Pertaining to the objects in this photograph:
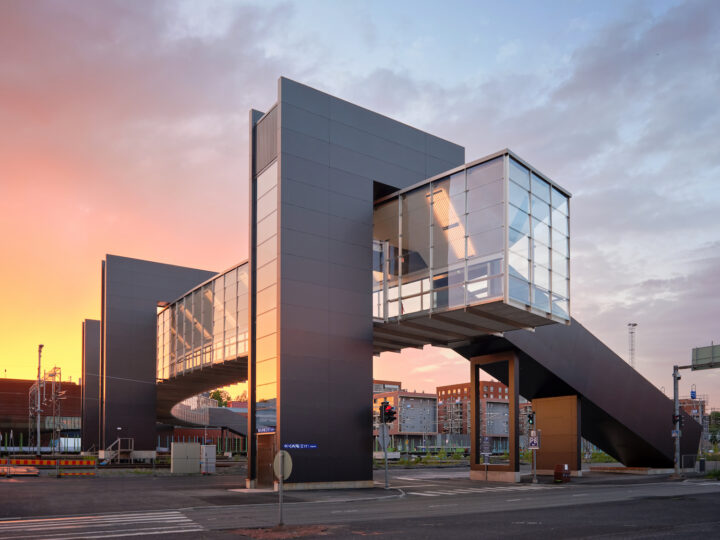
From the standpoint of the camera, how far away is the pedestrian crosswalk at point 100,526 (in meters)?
17.0

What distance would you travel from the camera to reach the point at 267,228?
36594mm

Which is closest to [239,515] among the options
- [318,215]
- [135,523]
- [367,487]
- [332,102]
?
[135,523]

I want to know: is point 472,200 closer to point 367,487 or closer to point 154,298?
point 367,487

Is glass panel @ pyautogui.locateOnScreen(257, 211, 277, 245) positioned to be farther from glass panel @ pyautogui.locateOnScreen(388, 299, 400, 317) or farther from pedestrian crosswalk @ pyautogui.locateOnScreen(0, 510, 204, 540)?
pedestrian crosswalk @ pyautogui.locateOnScreen(0, 510, 204, 540)

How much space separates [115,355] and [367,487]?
38.9 m

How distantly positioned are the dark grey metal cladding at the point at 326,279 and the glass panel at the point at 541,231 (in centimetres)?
888

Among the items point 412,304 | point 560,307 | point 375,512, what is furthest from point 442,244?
point 375,512

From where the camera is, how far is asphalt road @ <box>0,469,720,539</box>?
17.3 metres

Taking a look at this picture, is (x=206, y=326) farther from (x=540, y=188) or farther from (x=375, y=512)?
(x=375, y=512)

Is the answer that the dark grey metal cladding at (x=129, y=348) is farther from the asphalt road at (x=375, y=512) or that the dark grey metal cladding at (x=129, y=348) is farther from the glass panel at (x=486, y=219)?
the glass panel at (x=486, y=219)

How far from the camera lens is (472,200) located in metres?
33.3

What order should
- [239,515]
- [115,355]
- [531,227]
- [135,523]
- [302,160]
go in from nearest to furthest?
[135,523], [239,515], [531,227], [302,160], [115,355]

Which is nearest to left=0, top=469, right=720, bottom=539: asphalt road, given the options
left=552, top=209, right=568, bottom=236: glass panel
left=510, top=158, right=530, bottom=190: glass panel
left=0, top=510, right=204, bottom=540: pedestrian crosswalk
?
left=0, top=510, right=204, bottom=540: pedestrian crosswalk

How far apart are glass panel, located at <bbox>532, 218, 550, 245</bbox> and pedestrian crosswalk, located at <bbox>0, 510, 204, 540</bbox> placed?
794 inches
